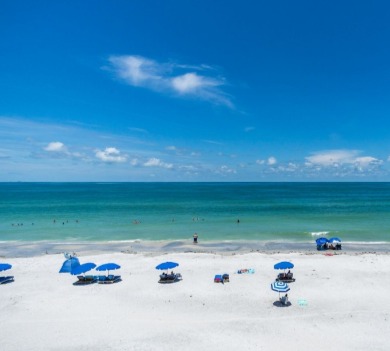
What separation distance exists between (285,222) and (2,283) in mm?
45278

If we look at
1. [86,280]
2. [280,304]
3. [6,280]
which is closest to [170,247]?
[86,280]

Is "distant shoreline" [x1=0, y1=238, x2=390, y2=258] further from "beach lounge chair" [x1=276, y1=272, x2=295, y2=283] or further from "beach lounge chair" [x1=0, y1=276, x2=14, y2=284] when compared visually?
"beach lounge chair" [x1=276, y1=272, x2=295, y2=283]

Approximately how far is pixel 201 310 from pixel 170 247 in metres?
19.5

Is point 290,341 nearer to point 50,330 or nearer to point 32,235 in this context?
point 50,330

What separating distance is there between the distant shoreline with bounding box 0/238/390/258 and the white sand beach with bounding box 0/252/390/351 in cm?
742

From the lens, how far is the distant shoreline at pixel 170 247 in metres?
35.6

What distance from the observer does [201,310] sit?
18875 mm

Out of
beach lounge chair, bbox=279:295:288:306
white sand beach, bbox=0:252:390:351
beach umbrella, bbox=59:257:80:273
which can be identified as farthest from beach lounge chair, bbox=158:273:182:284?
beach lounge chair, bbox=279:295:288:306

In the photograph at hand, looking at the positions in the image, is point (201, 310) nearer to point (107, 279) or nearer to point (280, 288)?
point (280, 288)

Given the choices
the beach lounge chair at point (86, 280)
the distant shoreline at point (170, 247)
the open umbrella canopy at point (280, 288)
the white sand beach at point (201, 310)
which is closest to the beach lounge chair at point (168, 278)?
the white sand beach at point (201, 310)

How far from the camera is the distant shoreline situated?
35.6 metres

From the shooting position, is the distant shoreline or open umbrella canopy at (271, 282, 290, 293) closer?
open umbrella canopy at (271, 282, 290, 293)

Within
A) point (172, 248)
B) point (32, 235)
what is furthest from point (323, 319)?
point (32, 235)

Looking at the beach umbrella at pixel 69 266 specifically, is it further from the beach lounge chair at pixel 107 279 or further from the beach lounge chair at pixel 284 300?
the beach lounge chair at pixel 284 300
